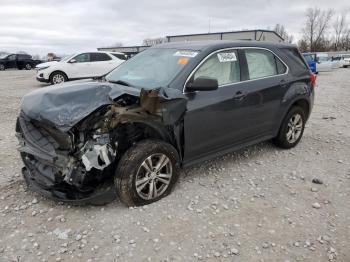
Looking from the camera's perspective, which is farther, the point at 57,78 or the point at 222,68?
the point at 57,78

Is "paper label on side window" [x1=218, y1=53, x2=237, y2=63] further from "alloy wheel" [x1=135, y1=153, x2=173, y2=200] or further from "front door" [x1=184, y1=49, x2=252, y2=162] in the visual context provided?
"alloy wheel" [x1=135, y1=153, x2=173, y2=200]

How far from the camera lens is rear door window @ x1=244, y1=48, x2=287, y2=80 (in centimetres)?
448

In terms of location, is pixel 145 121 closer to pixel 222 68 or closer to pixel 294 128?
pixel 222 68

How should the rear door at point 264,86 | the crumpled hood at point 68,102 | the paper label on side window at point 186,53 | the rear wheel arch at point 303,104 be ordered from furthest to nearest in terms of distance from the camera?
the rear wheel arch at point 303,104 → the rear door at point 264,86 → the paper label on side window at point 186,53 → the crumpled hood at point 68,102

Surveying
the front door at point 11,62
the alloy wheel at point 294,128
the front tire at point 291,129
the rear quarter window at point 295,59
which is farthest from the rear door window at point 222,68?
the front door at point 11,62

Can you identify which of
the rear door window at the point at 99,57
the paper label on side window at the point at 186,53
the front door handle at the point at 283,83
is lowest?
the front door handle at the point at 283,83

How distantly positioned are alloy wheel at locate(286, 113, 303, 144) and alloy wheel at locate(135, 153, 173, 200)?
2532 mm

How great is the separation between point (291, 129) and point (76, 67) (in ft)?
35.7

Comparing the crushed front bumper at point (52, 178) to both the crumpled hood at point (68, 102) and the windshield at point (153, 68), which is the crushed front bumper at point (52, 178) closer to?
the crumpled hood at point (68, 102)

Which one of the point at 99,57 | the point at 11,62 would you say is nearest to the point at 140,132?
the point at 99,57

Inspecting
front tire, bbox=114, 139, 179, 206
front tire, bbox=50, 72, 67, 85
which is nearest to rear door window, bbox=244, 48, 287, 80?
front tire, bbox=114, 139, 179, 206

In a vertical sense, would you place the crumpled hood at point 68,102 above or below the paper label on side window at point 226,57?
below

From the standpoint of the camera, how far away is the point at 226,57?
4.19 m

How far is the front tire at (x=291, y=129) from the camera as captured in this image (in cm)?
512
